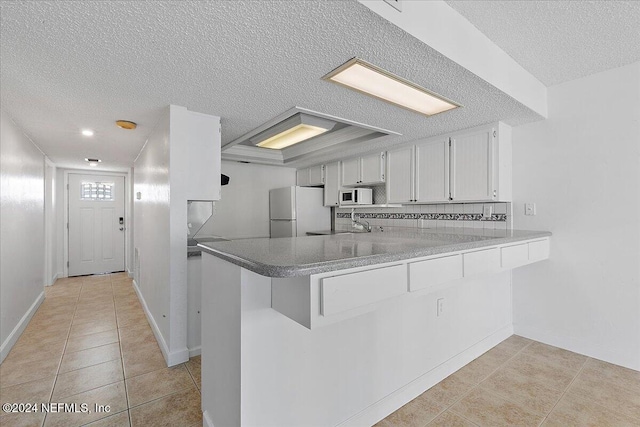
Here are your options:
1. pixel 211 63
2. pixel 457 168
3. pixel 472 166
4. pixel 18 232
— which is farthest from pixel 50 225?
pixel 472 166

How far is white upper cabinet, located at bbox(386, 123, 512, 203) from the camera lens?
284 cm

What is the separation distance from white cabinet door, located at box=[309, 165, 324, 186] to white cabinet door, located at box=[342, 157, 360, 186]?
20.1 inches

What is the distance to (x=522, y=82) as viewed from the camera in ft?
7.79

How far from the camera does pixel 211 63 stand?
68.0 inches

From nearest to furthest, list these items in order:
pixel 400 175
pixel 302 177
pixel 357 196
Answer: pixel 400 175 → pixel 357 196 → pixel 302 177

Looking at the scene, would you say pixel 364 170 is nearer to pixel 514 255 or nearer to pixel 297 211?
pixel 297 211

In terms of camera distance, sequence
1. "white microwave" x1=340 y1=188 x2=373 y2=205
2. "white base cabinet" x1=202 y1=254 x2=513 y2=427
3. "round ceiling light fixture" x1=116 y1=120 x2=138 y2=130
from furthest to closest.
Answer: "white microwave" x1=340 y1=188 x2=373 y2=205, "round ceiling light fixture" x1=116 y1=120 x2=138 y2=130, "white base cabinet" x1=202 y1=254 x2=513 y2=427

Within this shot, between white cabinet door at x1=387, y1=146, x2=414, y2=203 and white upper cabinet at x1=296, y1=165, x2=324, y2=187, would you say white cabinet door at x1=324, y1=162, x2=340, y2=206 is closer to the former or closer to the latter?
white upper cabinet at x1=296, y1=165, x2=324, y2=187

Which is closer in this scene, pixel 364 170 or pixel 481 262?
pixel 481 262

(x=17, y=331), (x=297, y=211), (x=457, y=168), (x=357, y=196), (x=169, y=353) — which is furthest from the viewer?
(x=297, y=211)

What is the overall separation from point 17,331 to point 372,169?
13.5 ft

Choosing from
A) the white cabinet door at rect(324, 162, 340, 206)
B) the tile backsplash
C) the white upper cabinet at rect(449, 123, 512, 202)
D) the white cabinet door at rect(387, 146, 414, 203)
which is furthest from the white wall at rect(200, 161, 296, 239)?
the white upper cabinet at rect(449, 123, 512, 202)

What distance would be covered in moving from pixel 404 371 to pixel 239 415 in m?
1.07

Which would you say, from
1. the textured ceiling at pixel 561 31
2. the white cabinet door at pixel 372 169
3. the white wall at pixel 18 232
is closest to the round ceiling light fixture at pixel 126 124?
the white wall at pixel 18 232
